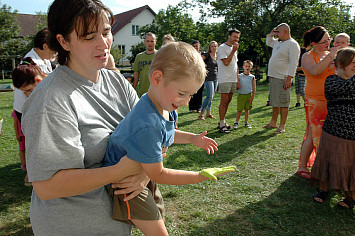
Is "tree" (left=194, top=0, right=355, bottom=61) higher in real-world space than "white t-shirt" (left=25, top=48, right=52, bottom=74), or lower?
higher

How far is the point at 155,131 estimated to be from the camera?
1.33 metres

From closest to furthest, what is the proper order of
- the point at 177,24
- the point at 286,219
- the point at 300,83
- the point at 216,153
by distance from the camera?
the point at 286,219
the point at 216,153
the point at 300,83
the point at 177,24

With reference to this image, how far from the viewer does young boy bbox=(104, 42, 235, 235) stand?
1.31m

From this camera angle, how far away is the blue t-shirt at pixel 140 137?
1.30 m

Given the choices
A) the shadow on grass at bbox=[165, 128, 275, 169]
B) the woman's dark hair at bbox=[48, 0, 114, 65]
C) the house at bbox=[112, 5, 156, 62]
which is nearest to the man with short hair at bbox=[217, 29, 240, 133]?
the shadow on grass at bbox=[165, 128, 275, 169]

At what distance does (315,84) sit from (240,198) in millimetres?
1931

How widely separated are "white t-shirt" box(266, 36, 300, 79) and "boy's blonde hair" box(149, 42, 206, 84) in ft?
18.7

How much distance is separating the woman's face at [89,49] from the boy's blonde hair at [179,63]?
27 centimetres

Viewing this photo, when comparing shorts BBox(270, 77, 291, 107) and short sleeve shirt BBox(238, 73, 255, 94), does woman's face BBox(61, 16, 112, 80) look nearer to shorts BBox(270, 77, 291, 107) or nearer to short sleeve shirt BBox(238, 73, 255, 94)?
shorts BBox(270, 77, 291, 107)

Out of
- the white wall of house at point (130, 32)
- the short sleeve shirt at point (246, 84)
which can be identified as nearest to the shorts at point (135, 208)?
the short sleeve shirt at point (246, 84)

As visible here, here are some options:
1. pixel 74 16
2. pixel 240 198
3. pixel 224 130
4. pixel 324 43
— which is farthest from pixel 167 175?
pixel 224 130

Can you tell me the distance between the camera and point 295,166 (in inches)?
192

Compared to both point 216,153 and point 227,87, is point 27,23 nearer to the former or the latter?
point 227,87

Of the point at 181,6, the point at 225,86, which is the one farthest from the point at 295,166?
the point at 181,6
